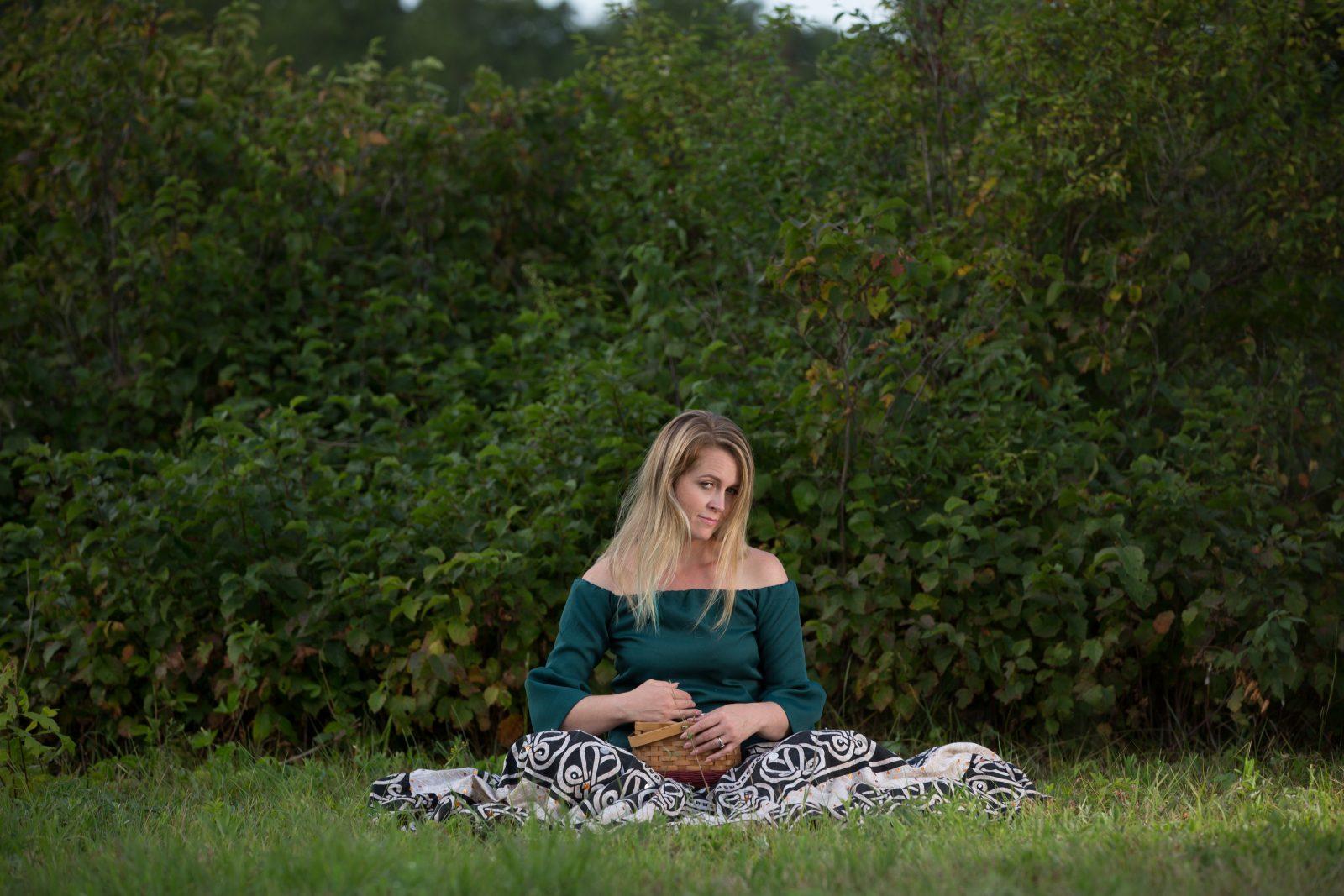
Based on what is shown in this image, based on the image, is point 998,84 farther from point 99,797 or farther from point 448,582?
point 99,797

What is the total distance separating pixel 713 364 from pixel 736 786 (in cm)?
228

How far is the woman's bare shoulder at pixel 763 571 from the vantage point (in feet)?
14.3

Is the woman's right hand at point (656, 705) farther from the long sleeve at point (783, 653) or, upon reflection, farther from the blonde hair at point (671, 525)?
the long sleeve at point (783, 653)

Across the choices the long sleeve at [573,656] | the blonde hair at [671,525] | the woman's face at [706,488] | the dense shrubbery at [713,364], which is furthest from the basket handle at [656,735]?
the dense shrubbery at [713,364]

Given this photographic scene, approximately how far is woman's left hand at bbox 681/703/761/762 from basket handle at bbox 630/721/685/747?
35 mm

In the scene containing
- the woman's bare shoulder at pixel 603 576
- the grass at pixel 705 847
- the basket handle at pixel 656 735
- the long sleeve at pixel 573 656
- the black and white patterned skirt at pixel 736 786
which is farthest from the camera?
the woman's bare shoulder at pixel 603 576

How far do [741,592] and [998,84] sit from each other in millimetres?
3366

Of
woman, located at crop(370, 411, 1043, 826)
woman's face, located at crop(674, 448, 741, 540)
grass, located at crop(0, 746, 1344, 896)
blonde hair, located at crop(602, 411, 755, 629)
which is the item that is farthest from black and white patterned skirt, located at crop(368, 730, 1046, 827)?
woman's face, located at crop(674, 448, 741, 540)

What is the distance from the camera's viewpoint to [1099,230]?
254 inches

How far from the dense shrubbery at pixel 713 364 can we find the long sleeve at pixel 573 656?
96 cm

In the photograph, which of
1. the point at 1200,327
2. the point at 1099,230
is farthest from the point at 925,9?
the point at 1200,327

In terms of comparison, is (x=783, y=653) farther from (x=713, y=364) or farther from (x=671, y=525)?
(x=713, y=364)

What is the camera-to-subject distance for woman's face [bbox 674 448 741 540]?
4270 millimetres

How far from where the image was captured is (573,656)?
13.9 ft
